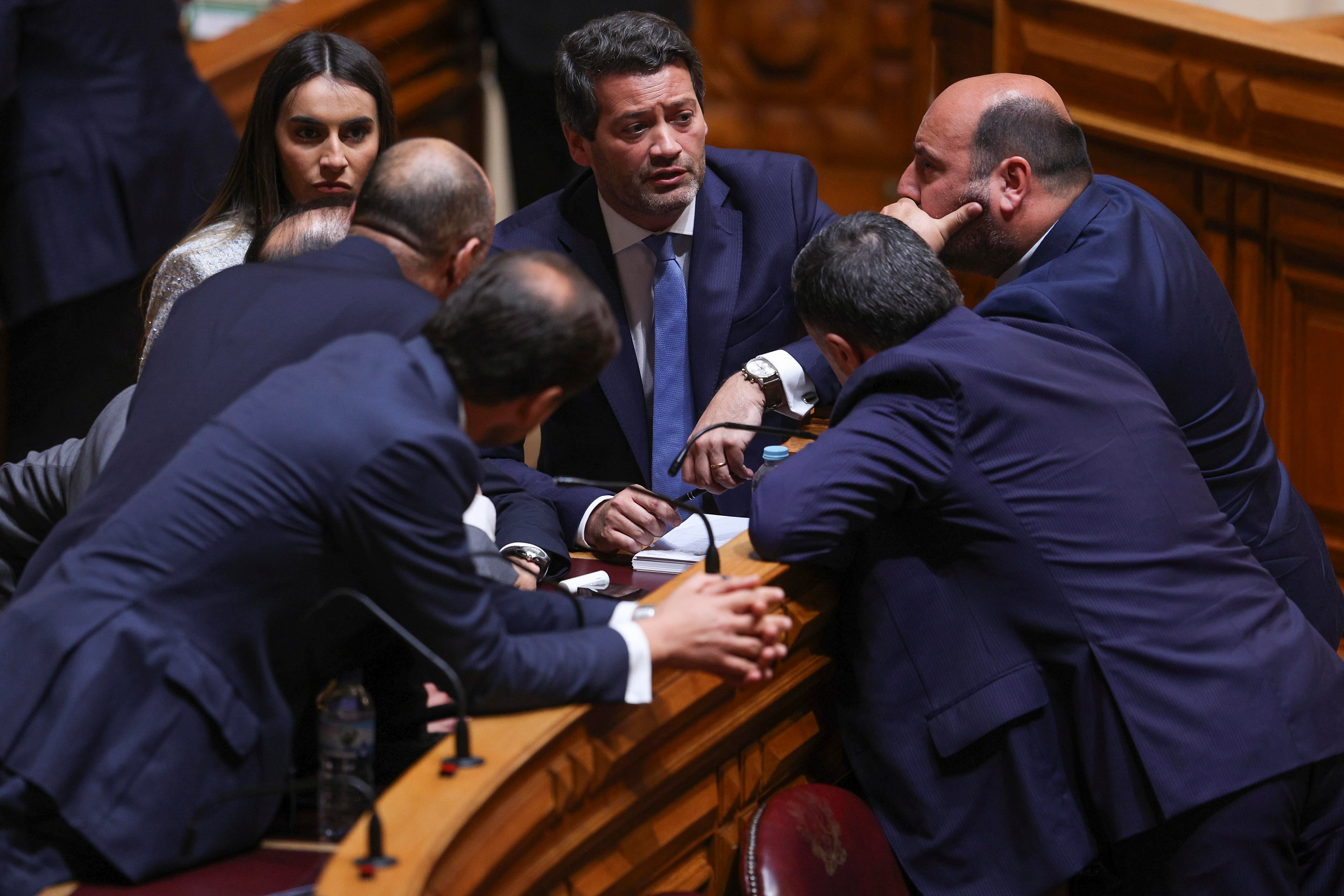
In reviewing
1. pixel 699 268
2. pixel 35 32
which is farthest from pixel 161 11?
pixel 699 268

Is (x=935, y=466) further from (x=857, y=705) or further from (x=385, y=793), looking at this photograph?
(x=385, y=793)

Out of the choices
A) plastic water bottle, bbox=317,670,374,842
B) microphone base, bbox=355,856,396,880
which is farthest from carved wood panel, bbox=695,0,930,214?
microphone base, bbox=355,856,396,880

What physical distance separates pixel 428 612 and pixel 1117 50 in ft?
9.93

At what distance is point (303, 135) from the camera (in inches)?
112

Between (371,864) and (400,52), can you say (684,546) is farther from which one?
(400,52)

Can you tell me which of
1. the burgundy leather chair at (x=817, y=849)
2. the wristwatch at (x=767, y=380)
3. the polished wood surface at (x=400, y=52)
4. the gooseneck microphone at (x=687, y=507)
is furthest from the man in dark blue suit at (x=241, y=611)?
the polished wood surface at (x=400, y=52)

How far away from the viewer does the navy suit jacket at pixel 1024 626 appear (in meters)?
1.93

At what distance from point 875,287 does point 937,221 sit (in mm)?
623

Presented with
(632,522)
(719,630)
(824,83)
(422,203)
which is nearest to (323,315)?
(422,203)

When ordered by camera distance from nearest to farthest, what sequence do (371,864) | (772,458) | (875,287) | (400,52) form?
(371,864) → (875,287) → (772,458) → (400,52)

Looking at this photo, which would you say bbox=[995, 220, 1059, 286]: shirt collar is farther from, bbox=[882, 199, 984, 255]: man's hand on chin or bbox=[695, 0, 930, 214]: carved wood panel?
bbox=[695, 0, 930, 214]: carved wood panel

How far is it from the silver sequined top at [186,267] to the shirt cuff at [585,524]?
0.79 metres

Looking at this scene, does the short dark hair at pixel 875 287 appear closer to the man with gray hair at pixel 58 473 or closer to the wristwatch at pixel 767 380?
the wristwatch at pixel 767 380

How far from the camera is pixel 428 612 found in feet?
5.05
